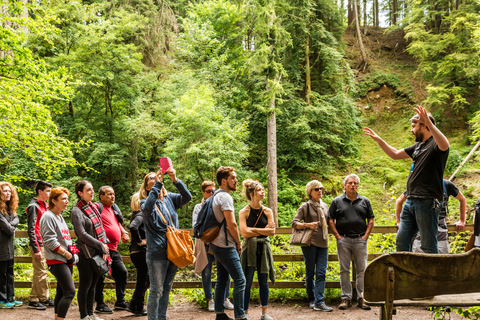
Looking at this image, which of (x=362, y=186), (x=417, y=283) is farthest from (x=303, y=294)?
(x=362, y=186)

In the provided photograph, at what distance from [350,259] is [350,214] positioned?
29.3 inches

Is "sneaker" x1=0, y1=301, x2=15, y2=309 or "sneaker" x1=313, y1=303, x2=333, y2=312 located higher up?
"sneaker" x1=313, y1=303, x2=333, y2=312

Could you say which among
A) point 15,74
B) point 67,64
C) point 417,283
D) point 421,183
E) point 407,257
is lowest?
point 417,283

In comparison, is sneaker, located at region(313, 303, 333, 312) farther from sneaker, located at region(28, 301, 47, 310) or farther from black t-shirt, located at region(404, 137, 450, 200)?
sneaker, located at region(28, 301, 47, 310)

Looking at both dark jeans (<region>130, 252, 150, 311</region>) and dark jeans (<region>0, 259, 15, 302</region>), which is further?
dark jeans (<region>0, 259, 15, 302</region>)

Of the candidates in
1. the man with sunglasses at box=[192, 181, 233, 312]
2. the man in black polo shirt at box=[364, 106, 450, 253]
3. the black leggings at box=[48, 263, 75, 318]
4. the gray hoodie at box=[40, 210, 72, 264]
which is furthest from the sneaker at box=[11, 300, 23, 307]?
the man in black polo shirt at box=[364, 106, 450, 253]

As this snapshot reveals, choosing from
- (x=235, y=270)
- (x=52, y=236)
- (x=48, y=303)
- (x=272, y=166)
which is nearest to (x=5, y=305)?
(x=48, y=303)

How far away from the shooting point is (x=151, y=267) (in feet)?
15.6

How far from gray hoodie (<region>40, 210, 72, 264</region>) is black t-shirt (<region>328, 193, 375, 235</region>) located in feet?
13.5

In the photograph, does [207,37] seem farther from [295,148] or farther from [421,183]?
[421,183]

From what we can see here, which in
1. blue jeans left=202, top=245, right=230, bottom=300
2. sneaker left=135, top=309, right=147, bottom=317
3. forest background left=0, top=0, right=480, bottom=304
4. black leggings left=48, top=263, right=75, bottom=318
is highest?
forest background left=0, top=0, right=480, bottom=304

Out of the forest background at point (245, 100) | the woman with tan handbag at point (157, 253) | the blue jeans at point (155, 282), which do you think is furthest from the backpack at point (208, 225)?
the forest background at point (245, 100)

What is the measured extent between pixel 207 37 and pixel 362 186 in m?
13.1

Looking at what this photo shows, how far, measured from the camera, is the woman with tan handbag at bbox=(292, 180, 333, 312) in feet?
19.5
